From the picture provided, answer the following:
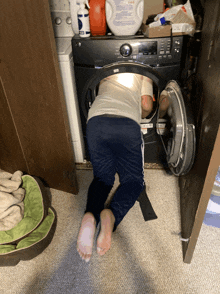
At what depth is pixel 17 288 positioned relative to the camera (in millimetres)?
1179

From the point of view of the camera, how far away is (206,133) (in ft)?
3.10

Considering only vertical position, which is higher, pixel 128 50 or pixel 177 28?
pixel 177 28

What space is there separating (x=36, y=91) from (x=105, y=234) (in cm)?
84

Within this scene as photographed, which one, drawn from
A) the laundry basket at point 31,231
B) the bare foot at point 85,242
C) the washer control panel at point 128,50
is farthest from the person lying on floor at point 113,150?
the laundry basket at point 31,231

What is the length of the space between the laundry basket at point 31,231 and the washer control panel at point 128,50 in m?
0.85

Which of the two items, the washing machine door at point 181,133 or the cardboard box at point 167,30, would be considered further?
the cardboard box at point 167,30

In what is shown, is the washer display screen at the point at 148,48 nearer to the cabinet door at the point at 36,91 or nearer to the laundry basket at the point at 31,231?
the cabinet door at the point at 36,91

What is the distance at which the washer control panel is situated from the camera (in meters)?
1.37

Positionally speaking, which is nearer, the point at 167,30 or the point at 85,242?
the point at 85,242

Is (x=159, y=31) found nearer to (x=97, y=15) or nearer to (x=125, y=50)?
(x=125, y=50)

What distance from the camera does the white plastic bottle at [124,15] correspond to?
4.46ft

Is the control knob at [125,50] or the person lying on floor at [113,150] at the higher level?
the control knob at [125,50]

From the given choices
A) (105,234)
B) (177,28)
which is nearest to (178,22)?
(177,28)

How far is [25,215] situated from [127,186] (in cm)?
63
